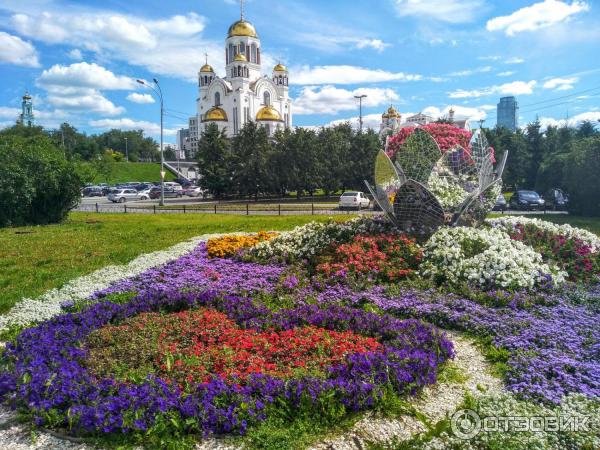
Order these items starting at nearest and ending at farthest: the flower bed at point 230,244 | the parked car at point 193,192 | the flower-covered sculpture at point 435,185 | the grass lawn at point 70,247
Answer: the grass lawn at point 70,247 → the flower-covered sculpture at point 435,185 → the flower bed at point 230,244 → the parked car at point 193,192

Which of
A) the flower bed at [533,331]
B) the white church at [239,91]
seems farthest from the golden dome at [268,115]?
the flower bed at [533,331]

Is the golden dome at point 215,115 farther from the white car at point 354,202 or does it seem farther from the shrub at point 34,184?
the shrub at point 34,184

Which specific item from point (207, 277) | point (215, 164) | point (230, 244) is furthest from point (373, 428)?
point (215, 164)

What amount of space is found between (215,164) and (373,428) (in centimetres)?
3807

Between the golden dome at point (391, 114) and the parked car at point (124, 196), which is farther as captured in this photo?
the golden dome at point (391, 114)

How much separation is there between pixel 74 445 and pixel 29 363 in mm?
1372

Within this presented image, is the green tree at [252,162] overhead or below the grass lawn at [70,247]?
overhead

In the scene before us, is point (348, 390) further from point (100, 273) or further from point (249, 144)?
point (249, 144)

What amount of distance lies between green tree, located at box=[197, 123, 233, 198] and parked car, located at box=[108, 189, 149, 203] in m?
7.81

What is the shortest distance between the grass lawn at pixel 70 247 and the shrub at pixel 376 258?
503 cm

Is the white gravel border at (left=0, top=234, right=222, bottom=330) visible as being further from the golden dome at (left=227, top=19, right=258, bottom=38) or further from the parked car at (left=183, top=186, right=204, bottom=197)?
the golden dome at (left=227, top=19, right=258, bottom=38)

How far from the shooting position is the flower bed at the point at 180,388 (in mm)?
3820

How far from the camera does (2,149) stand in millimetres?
18984

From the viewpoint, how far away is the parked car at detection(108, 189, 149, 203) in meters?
42.5
